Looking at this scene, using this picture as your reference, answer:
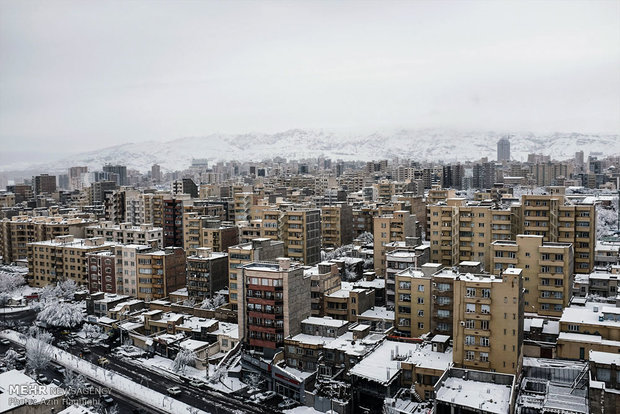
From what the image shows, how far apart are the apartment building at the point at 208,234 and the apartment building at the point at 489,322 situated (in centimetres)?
2949

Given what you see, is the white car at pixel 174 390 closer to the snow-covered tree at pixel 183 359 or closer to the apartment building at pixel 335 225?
the snow-covered tree at pixel 183 359

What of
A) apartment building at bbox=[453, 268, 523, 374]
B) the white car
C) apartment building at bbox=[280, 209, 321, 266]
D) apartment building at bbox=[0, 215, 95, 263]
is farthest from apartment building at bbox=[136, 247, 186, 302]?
apartment building at bbox=[453, 268, 523, 374]

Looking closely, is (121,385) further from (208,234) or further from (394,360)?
(208,234)

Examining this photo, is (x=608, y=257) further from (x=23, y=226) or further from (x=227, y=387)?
(x=23, y=226)

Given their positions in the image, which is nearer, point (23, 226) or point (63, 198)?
point (23, 226)

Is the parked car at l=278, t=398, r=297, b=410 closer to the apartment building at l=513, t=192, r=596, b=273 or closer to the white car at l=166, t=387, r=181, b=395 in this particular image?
the white car at l=166, t=387, r=181, b=395

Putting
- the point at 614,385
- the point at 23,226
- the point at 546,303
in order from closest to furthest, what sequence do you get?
the point at 614,385
the point at 546,303
the point at 23,226

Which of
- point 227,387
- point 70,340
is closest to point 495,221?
point 227,387

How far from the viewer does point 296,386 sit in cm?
3134

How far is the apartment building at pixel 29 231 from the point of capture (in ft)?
202

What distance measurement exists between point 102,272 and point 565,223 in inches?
1596

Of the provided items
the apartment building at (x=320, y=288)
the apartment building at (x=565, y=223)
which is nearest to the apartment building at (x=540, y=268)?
the apartment building at (x=565, y=223)

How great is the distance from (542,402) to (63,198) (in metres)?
113

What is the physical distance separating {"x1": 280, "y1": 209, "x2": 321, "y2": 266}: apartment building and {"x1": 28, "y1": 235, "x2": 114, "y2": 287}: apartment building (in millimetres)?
17260
